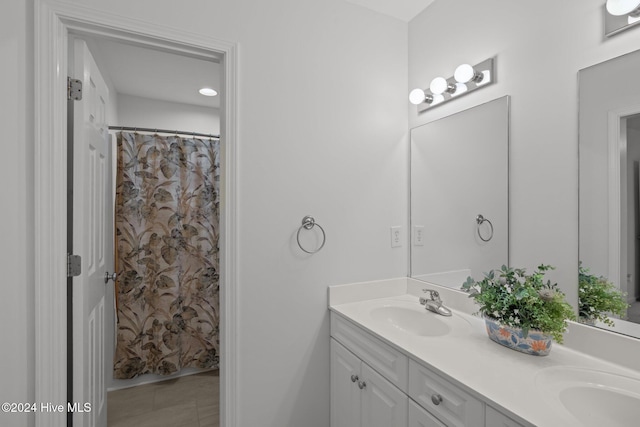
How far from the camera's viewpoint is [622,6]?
101 centimetres

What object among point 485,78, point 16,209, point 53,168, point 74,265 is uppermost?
point 485,78

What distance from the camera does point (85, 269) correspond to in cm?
137

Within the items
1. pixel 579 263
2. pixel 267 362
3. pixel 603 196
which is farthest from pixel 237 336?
pixel 603 196

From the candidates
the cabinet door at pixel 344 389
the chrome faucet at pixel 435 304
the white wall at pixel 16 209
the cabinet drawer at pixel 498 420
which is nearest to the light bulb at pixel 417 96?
the chrome faucet at pixel 435 304

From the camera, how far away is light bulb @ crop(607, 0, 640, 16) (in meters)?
0.99

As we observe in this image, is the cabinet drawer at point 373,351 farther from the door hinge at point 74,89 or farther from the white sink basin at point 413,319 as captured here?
the door hinge at point 74,89

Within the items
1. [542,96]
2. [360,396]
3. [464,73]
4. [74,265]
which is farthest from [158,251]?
[542,96]

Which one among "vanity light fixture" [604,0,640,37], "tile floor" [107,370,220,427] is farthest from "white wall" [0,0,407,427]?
"vanity light fixture" [604,0,640,37]

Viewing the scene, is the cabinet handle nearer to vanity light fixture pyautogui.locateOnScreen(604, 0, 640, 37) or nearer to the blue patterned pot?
the blue patterned pot

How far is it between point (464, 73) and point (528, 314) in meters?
1.08

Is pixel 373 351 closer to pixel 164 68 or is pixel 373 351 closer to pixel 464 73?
pixel 464 73

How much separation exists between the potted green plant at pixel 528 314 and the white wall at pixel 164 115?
2826 mm

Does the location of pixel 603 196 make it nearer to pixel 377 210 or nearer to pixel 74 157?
pixel 377 210

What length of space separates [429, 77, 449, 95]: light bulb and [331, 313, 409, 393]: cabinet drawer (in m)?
1.23
